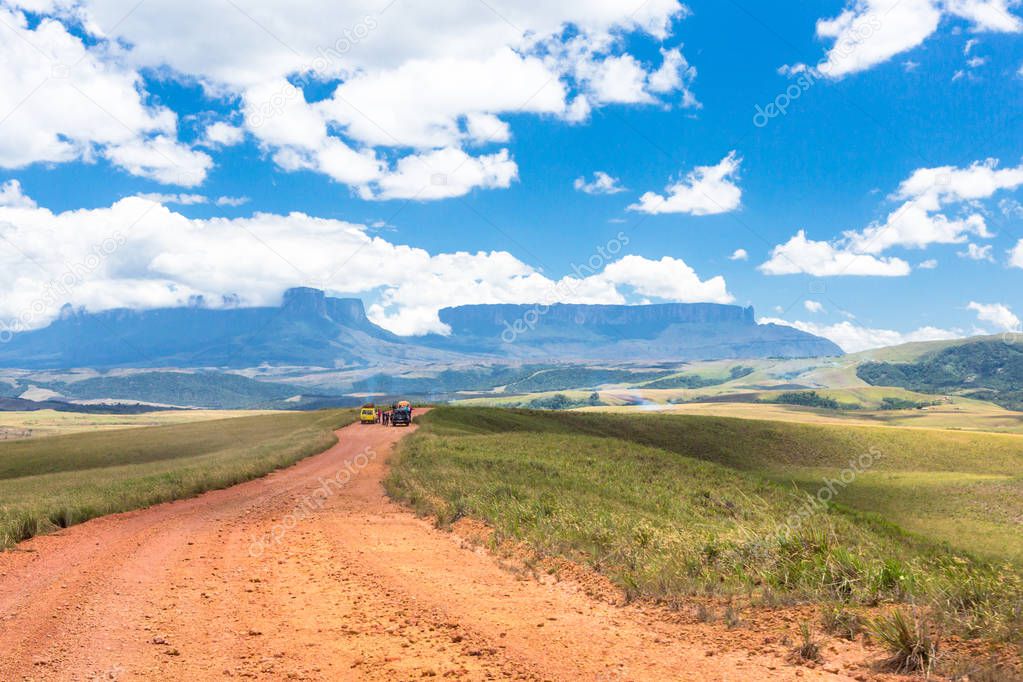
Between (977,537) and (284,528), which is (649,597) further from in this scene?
(977,537)

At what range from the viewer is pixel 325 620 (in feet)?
33.2

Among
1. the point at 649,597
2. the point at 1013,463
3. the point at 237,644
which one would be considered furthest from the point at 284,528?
the point at 1013,463

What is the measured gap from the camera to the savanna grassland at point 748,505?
10.5 m

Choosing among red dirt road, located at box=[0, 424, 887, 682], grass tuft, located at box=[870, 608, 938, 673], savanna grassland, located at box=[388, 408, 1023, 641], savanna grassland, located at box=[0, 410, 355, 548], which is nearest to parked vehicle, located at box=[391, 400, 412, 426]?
savanna grassland, located at box=[388, 408, 1023, 641]

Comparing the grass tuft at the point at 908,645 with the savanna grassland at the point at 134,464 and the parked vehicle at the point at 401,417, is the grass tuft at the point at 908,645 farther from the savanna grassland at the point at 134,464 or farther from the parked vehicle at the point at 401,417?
the parked vehicle at the point at 401,417

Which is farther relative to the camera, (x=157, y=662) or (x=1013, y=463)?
(x=1013, y=463)

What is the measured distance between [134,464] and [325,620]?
163 feet

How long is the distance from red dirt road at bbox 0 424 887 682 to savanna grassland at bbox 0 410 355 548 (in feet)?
10.9

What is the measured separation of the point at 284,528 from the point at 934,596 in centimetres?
1534

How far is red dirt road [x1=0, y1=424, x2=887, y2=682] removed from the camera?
814 cm

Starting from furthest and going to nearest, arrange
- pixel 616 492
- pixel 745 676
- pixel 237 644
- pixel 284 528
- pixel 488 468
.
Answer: pixel 488 468 < pixel 616 492 < pixel 284 528 < pixel 237 644 < pixel 745 676

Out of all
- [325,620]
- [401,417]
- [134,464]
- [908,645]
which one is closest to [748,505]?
[908,645]

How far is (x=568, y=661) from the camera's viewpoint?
27.2 ft

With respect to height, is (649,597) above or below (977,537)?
above
